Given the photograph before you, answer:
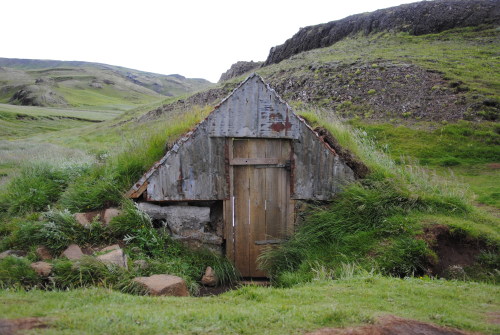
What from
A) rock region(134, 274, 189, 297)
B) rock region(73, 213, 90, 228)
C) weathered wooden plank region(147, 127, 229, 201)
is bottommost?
rock region(134, 274, 189, 297)

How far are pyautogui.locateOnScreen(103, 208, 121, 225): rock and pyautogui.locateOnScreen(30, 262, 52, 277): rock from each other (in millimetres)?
1505

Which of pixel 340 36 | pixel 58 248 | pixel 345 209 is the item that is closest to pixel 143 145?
pixel 58 248

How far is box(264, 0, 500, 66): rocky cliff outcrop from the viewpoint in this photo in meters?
37.9

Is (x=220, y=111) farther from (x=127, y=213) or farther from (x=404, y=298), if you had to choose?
(x=404, y=298)

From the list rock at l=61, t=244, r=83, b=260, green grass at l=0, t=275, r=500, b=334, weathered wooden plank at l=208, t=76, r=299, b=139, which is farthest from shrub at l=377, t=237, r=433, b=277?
rock at l=61, t=244, r=83, b=260

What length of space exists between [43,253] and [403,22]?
43.2m

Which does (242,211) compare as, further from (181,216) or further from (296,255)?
(296,255)

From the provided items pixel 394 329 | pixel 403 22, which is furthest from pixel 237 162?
pixel 403 22

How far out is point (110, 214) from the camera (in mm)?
6793

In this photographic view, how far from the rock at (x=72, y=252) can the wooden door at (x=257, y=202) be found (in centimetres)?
271

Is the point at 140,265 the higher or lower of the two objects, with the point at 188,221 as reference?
lower

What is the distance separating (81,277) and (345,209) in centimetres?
466

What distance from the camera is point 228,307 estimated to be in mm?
4012

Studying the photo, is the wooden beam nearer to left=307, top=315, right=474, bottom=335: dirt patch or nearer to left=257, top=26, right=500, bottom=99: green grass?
left=307, top=315, right=474, bottom=335: dirt patch
